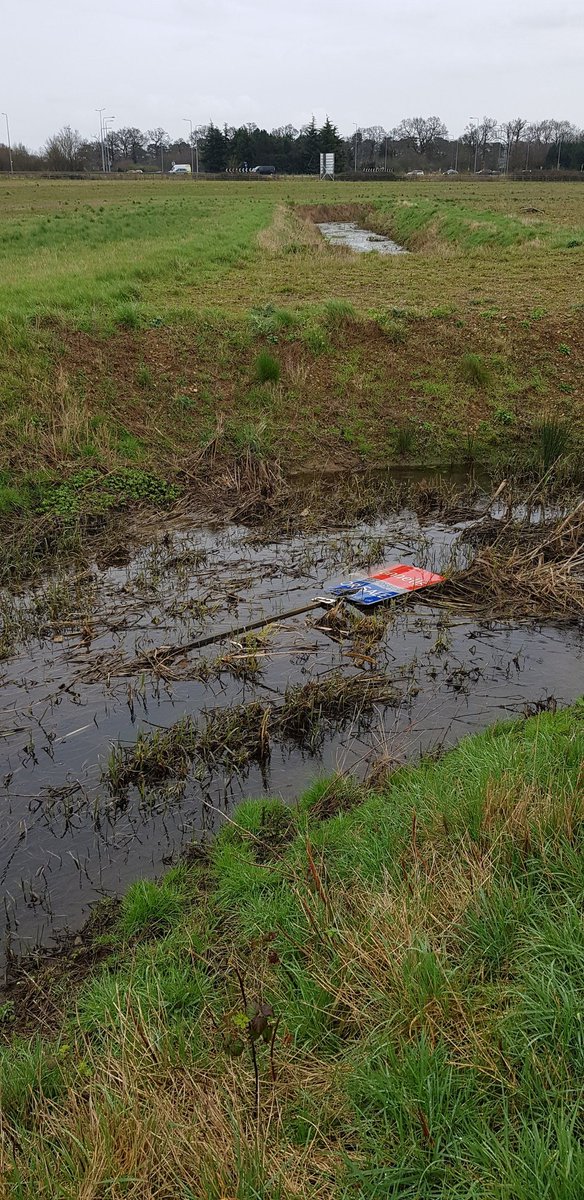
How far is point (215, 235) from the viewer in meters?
24.6

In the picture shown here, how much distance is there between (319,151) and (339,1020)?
9979cm

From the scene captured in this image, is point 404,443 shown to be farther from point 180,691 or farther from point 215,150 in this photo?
point 215,150

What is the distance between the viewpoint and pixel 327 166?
7975 cm

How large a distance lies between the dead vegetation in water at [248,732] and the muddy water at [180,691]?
105mm

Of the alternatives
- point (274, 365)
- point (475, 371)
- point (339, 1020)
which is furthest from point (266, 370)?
point (339, 1020)

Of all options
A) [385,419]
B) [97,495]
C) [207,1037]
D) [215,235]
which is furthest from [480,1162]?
[215,235]

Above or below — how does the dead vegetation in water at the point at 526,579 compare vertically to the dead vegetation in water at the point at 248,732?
above

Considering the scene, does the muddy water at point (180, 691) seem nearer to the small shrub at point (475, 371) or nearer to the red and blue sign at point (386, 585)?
the red and blue sign at point (386, 585)

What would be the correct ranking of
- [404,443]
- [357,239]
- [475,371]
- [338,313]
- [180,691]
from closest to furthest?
[180,691] < [404,443] < [475,371] < [338,313] < [357,239]

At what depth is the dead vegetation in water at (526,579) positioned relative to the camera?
7.81m

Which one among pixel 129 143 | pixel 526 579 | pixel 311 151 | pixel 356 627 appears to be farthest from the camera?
pixel 129 143

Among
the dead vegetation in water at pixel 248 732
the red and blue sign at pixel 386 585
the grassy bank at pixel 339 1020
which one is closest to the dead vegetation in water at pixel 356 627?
the red and blue sign at pixel 386 585

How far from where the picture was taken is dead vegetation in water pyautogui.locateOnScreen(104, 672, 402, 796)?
222 inches

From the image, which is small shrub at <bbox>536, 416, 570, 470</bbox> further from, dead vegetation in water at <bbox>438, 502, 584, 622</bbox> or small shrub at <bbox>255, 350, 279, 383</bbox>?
small shrub at <bbox>255, 350, 279, 383</bbox>
